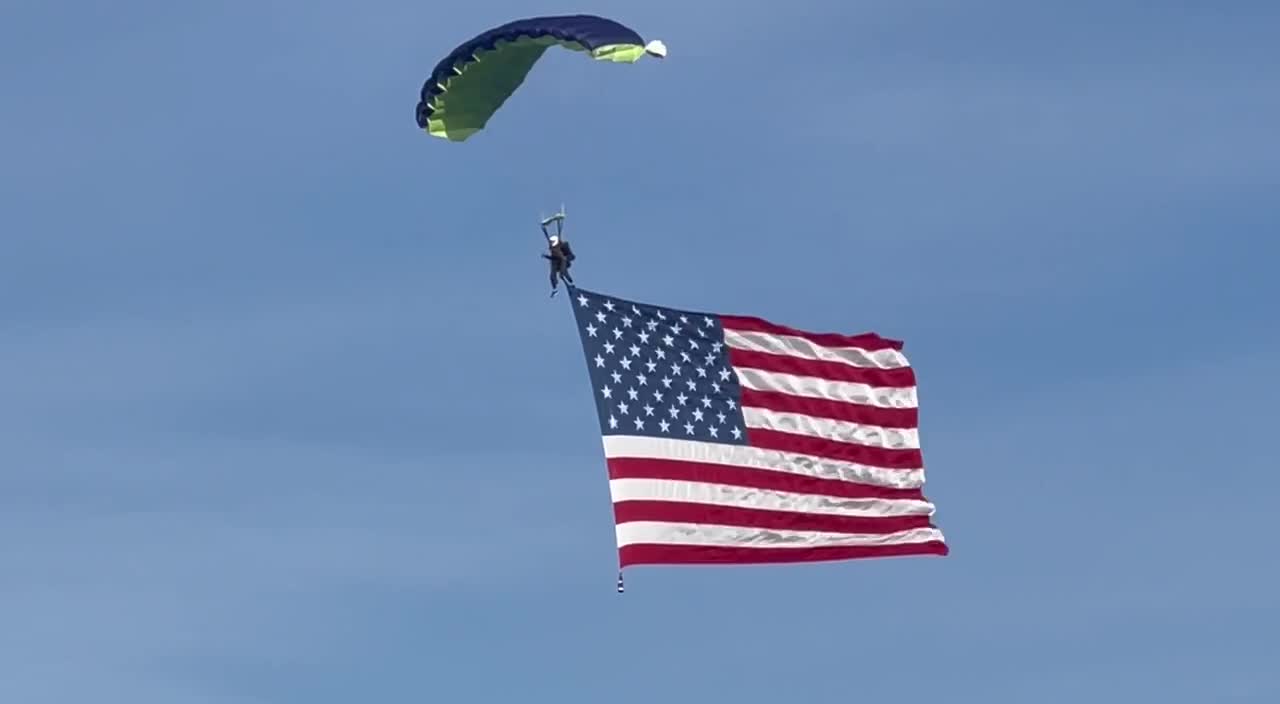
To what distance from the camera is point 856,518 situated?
40.5 meters

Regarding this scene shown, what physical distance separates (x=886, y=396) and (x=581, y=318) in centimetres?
502

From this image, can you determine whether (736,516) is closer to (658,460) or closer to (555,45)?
(658,460)

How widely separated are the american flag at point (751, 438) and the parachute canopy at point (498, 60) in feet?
10.2

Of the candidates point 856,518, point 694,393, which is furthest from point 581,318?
Answer: point 856,518

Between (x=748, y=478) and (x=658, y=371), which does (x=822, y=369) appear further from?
(x=658, y=371)

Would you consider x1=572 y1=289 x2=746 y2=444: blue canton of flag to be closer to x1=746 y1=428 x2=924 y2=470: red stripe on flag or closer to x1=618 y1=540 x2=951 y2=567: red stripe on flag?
x1=746 y1=428 x2=924 y2=470: red stripe on flag

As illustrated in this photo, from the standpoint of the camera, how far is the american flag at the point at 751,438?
38.8 m

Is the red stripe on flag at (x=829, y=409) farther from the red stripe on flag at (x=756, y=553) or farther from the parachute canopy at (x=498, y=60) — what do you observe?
the parachute canopy at (x=498, y=60)

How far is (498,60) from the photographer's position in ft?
129

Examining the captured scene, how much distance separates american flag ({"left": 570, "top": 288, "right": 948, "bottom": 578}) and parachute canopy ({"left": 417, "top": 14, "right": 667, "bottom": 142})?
3.10m

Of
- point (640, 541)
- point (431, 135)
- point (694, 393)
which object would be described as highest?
point (431, 135)

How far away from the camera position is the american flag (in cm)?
3875

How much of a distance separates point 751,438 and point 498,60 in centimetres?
636

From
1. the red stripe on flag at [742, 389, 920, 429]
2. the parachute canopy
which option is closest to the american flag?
the red stripe on flag at [742, 389, 920, 429]
